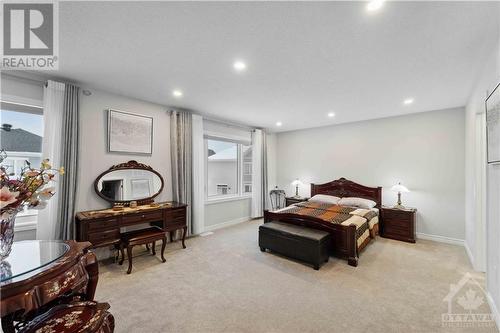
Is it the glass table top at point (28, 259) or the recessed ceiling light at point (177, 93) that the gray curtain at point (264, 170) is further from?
the glass table top at point (28, 259)

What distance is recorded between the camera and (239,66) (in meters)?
2.34

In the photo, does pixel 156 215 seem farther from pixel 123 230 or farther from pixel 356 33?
pixel 356 33

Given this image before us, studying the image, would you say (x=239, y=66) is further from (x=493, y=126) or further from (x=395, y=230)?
(x=395, y=230)

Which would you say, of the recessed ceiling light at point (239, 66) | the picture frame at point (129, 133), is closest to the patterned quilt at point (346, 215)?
the recessed ceiling light at point (239, 66)

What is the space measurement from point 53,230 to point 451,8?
15.0 feet

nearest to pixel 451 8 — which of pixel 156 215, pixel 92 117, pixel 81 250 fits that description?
pixel 81 250

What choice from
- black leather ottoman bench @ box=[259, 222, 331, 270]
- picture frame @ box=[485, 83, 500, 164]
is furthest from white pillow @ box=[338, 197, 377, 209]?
picture frame @ box=[485, 83, 500, 164]

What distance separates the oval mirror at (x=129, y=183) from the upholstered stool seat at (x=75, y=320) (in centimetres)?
215

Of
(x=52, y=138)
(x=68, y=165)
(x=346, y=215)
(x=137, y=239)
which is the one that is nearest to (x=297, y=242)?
(x=346, y=215)

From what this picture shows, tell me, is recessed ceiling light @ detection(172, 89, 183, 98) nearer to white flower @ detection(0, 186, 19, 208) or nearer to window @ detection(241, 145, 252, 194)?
white flower @ detection(0, 186, 19, 208)

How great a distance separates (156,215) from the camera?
127 inches

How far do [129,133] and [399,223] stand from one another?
518cm

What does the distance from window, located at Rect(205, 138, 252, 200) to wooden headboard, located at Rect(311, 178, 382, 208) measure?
1878 millimetres

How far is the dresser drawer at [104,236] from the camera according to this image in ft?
8.66
